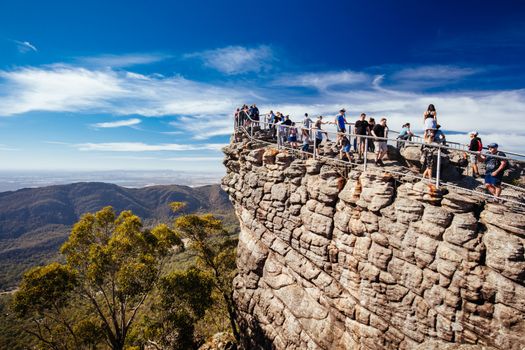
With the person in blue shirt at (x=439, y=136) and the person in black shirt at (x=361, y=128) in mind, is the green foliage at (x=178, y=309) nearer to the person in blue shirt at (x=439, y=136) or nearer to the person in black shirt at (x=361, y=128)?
the person in black shirt at (x=361, y=128)

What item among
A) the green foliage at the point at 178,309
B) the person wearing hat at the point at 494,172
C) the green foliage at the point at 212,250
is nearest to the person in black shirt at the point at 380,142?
the person wearing hat at the point at 494,172

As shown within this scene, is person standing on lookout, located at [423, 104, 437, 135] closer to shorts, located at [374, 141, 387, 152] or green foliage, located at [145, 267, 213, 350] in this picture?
shorts, located at [374, 141, 387, 152]

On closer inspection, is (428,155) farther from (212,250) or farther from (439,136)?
(212,250)

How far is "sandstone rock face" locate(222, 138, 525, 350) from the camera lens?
7785mm

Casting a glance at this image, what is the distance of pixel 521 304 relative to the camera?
7195mm

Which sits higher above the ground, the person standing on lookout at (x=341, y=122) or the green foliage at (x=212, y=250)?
the person standing on lookout at (x=341, y=122)

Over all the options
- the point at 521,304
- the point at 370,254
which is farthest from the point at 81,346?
the point at 521,304

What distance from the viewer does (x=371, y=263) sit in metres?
10.5

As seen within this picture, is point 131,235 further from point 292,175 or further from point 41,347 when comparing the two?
point 292,175

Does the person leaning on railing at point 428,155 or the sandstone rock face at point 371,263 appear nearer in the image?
the sandstone rock face at point 371,263

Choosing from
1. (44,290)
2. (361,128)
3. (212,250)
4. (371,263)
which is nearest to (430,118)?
(361,128)

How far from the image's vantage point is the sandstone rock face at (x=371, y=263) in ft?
25.5

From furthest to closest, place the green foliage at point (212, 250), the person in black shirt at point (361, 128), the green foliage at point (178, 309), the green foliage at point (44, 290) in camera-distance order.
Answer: the green foliage at point (212, 250), the green foliage at point (178, 309), the green foliage at point (44, 290), the person in black shirt at point (361, 128)

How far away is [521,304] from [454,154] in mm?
8433
